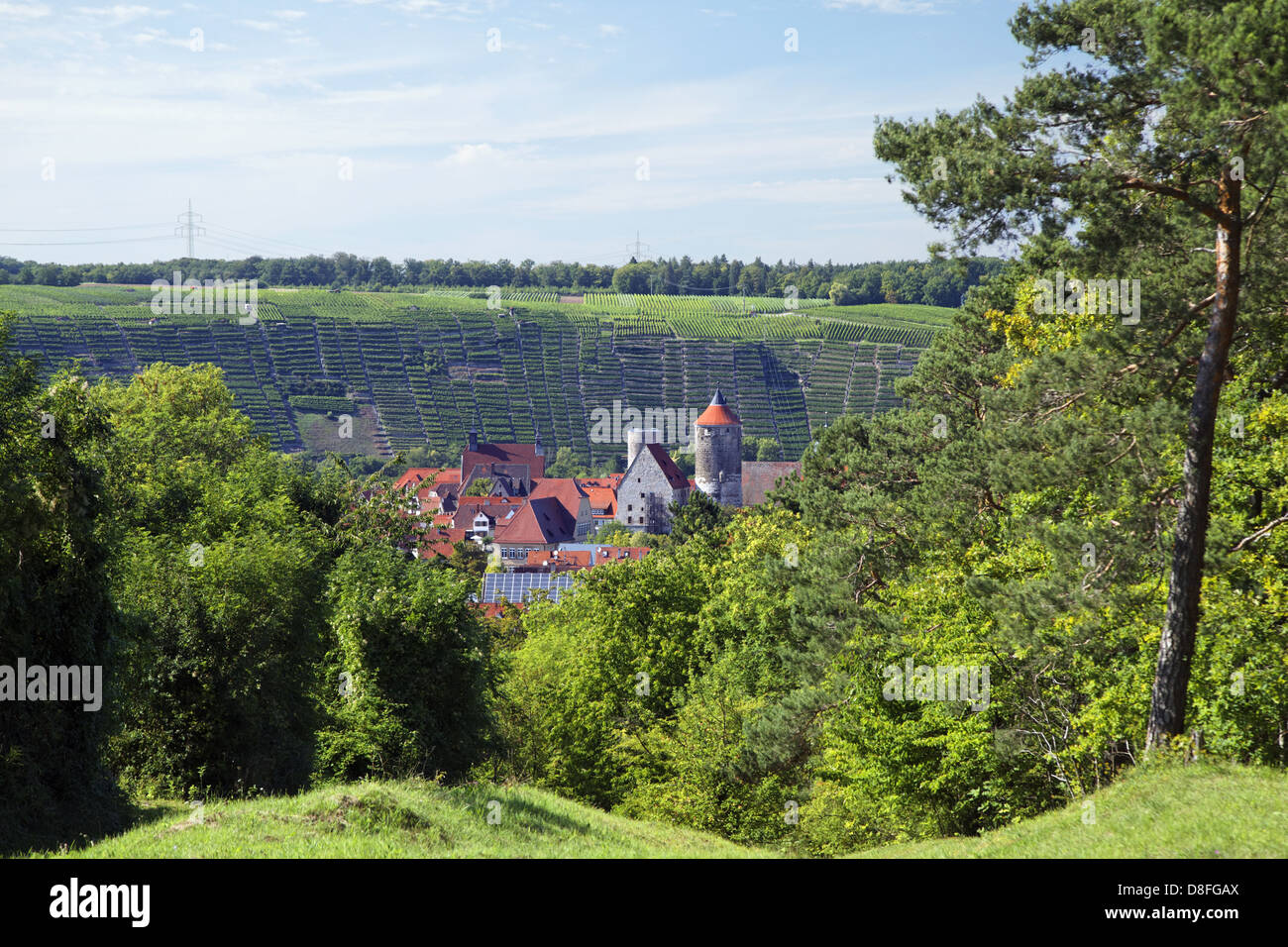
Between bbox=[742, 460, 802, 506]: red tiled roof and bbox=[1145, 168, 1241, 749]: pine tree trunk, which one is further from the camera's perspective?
bbox=[742, 460, 802, 506]: red tiled roof

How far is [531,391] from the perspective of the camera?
19912 cm

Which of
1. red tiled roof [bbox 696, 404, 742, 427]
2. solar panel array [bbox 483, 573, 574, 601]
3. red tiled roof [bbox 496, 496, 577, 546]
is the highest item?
red tiled roof [bbox 696, 404, 742, 427]

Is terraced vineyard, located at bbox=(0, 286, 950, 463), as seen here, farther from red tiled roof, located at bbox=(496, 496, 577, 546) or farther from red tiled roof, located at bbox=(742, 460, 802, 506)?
red tiled roof, located at bbox=(496, 496, 577, 546)

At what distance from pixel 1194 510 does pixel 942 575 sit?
8495 millimetres

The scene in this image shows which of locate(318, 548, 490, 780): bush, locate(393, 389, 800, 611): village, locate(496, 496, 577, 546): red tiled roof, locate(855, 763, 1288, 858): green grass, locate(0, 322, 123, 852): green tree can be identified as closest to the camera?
locate(855, 763, 1288, 858): green grass

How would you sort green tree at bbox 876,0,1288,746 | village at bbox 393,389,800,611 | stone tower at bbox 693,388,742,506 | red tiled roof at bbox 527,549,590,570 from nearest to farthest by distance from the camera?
green tree at bbox 876,0,1288,746, red tiled roof at bbox 527,549,590,570, village at bbox 393,389,800,611, stone tower at bbox 693,388,742,506

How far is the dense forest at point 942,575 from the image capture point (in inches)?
604

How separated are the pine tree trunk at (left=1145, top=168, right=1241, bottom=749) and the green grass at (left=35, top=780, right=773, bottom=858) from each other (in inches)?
265

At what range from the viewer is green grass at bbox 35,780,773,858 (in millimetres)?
11539

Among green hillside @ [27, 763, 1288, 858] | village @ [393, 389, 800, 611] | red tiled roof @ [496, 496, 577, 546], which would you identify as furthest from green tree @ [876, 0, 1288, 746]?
red tiled roof @ [496, 496, 577, 546]

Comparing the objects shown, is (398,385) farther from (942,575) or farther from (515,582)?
(942,575)
